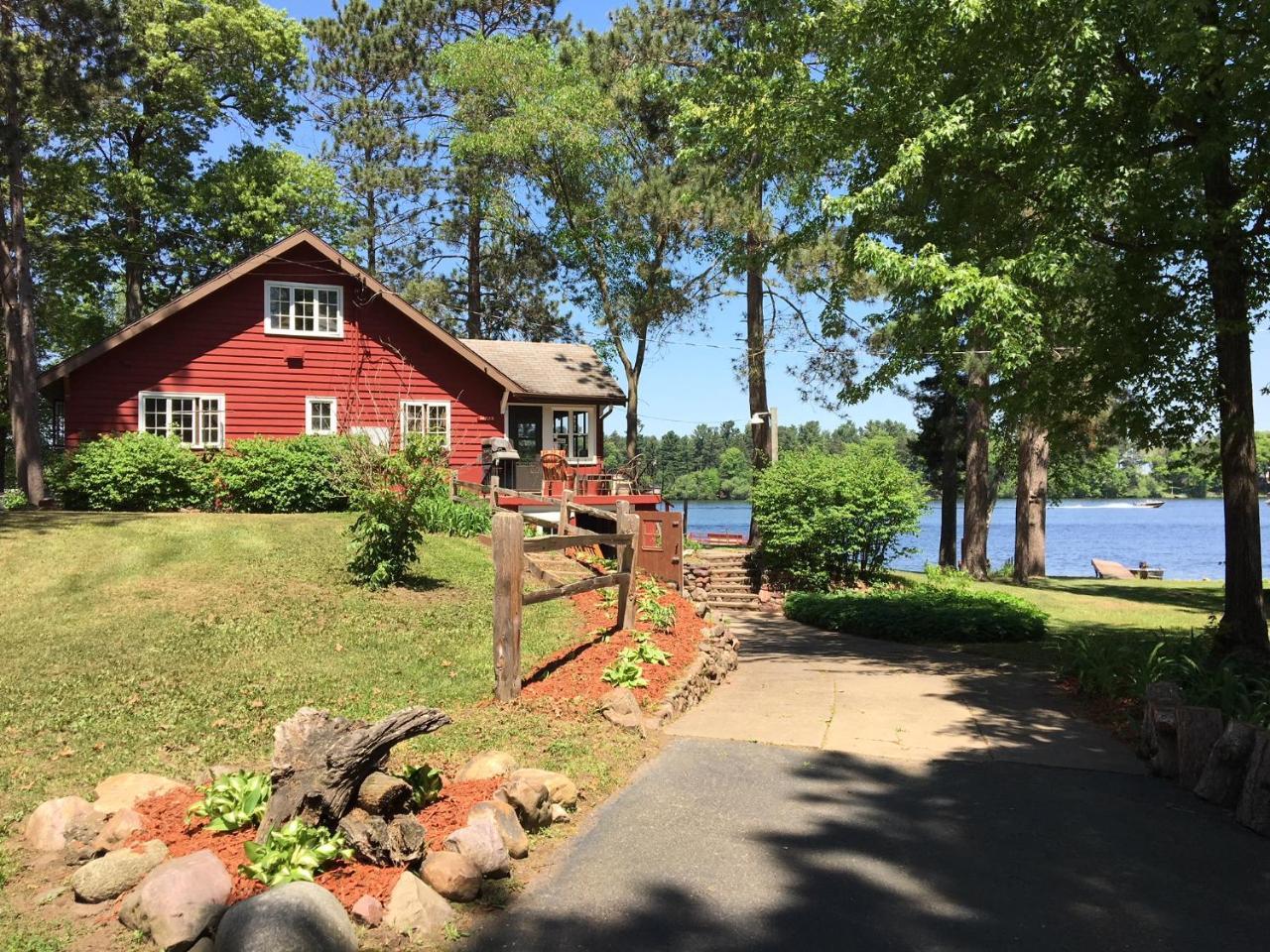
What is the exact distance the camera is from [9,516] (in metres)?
15.2

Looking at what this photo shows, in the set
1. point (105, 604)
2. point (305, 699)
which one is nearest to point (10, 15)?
point (105, 604)

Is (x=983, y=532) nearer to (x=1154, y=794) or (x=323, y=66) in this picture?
(x=1154, y=794)

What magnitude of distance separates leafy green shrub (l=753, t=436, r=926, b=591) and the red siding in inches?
323

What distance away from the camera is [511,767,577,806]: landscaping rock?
5242mm

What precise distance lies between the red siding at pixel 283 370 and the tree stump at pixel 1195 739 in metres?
18.6

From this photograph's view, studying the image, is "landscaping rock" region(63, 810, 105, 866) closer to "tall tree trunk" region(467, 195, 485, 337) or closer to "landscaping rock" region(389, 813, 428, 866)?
"landscaping rock" region(389, 813, 428, 866)

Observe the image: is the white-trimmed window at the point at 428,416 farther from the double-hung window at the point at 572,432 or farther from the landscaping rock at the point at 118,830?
the landscaping rock at the point at 118,830

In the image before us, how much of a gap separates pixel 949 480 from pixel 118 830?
2768 centimetres

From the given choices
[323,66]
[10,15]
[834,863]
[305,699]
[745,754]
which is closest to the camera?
[834,863]

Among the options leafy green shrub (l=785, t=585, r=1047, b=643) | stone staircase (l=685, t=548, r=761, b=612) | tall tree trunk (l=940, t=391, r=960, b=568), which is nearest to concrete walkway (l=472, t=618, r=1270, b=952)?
leafy green shrub (l=785, t=585, r=1047, b=643)

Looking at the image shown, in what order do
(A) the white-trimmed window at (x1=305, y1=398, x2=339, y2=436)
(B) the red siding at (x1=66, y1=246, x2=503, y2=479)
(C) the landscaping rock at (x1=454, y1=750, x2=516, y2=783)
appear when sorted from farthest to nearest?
(A) the white-trimmed window at (x1=305, y1=398, x2=339, y2=436)
(B) the red siding at (x1=66, y1=246, x2=503, y2=479)
(C) the landscaping rock at (x1=454, y1=750, x2=516, y2=783)

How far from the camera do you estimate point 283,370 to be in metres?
22.1

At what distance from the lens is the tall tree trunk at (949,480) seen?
27.9 metres

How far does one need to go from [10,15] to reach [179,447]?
28.9 feet
